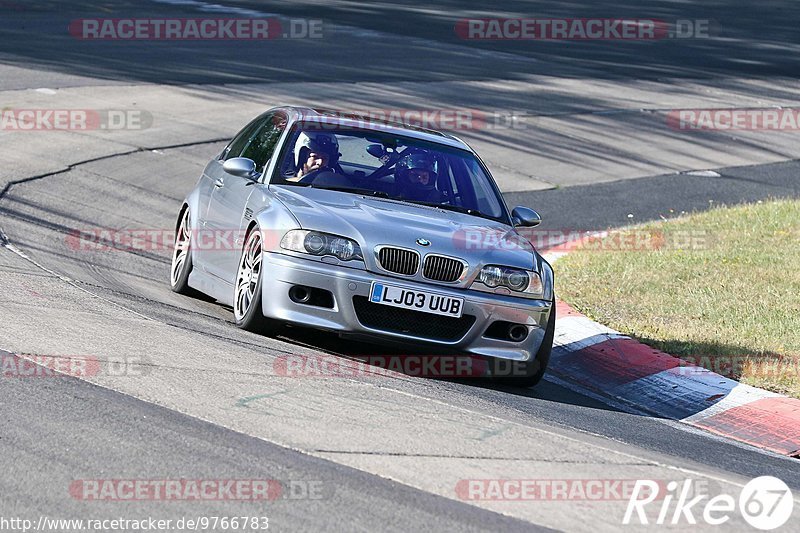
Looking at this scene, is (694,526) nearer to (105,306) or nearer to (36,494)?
(36,494)

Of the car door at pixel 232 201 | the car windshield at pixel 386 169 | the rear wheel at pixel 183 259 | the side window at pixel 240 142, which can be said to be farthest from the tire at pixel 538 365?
the side window at pixel 240 142

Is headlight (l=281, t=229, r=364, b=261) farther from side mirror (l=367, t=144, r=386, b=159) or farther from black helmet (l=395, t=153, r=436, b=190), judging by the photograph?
side mirror (l=367, t=144, r=386, b=159)

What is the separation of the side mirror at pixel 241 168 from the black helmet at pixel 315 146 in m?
0.30

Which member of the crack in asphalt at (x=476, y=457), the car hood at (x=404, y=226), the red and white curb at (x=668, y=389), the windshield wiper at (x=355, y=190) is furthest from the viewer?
the windshield wiper at (x=355, y=190)

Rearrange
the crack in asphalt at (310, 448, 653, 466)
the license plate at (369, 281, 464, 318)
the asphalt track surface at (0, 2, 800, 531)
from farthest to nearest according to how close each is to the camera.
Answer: the license plate at (369, 281, 464, 318)
the crack in asphalt at (310, 448, 653, 466)
the asphalt track surface at (0, 2, 800, 531)

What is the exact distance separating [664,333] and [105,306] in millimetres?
4208

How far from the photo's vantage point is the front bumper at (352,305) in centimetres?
771

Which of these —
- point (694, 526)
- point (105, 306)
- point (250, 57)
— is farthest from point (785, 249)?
point (250, 57)

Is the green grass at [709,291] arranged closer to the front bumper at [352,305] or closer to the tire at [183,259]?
the front bumper at [352,305]

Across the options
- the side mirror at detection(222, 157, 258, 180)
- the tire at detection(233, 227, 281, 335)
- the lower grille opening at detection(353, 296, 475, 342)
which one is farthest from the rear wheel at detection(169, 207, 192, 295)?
the lower grille opening at detection(353, 296, 475, 342)

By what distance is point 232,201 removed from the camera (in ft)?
30.0

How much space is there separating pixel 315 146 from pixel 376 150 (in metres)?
0.43

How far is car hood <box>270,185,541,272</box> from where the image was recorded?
7.86 m

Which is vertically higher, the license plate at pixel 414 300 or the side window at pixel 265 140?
the side window at pixel 265 140
